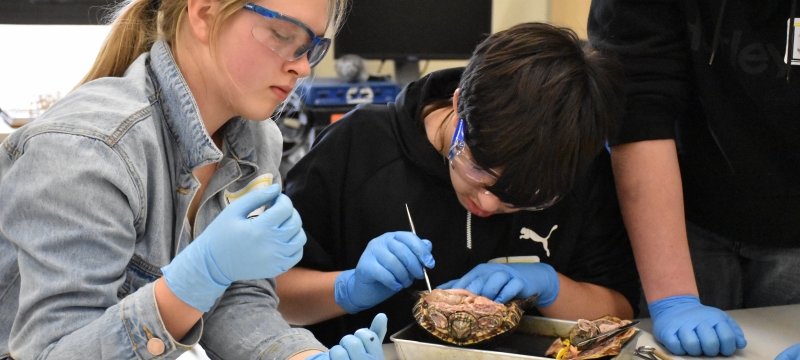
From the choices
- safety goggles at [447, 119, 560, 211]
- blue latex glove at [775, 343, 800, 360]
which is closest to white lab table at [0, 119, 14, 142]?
safety goggles at [447, 119, 560, 211]

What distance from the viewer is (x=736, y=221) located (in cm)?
181

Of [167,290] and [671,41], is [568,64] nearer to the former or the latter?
[671,41]

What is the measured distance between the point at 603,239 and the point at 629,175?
15 cm

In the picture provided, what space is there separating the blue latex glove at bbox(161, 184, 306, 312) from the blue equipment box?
239 cm

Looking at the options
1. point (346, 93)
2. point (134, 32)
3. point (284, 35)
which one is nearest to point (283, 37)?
point (284, 35)

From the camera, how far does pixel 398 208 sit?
5.63ft

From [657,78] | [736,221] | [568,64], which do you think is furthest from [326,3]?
[736,221]

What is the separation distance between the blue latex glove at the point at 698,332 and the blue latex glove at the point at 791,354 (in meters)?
0.10

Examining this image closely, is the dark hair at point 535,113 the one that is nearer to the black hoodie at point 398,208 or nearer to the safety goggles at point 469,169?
the safety goggles at point 469,169

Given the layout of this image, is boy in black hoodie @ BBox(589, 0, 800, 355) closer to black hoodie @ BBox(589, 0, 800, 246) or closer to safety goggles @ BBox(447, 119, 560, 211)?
black hoodie @ BBox(589, 0, 800, 246)

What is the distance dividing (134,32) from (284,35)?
Answer: 28 centimetres

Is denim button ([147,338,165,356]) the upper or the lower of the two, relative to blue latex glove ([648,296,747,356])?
upper

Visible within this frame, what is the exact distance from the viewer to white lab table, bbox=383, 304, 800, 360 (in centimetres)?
153

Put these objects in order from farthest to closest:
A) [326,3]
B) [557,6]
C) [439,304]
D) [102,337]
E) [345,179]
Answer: [557,6] → [345,179] → [439,304] → [326,3] → [102,337]
